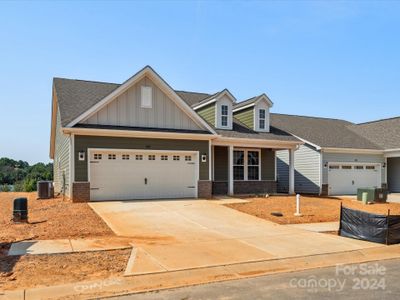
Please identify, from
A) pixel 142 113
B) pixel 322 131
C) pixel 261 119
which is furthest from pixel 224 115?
pixel 322 131

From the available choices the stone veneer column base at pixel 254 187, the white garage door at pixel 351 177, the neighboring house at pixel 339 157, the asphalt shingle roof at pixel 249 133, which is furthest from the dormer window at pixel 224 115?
the white garage door at pixel 351 177

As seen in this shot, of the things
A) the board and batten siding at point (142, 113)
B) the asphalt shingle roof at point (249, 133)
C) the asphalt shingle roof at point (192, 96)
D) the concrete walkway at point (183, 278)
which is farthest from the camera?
the asphalt shingle roof at point (192, 96)

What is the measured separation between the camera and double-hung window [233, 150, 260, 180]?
23609 millimetres

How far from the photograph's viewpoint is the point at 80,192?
55.9ft

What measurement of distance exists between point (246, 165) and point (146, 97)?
26.6ft

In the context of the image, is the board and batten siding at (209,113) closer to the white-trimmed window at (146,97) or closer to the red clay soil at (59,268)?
the white-trimmed window at (146,97)

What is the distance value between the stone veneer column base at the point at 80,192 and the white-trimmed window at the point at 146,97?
467 centimetres

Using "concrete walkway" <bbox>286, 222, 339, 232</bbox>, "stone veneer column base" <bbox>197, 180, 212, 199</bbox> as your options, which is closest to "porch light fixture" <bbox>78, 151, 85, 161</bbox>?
"stone veneer column base" <bbox>197, 180, 212, 199</bbox>

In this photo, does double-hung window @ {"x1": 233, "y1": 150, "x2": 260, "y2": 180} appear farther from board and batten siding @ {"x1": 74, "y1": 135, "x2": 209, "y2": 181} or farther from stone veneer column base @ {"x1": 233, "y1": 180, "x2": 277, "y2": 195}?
board and batten siding @ {"x1": 74, "y1": 135, "x2": 209, "y2": 181}

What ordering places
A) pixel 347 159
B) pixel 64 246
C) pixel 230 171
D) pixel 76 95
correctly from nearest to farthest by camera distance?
pixel 64 246 → pixel 76 95 → pixel 230 171 → pixel 347 159

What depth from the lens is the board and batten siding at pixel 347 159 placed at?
83.1 feet

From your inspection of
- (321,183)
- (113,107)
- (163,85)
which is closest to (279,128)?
(321,183)

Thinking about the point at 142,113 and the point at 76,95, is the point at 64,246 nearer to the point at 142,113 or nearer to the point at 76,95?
the point at 142,113

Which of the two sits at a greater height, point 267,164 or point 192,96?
point 192,96
